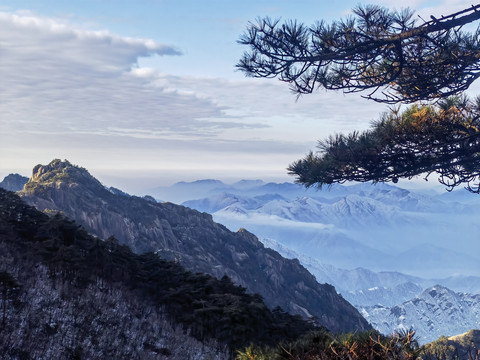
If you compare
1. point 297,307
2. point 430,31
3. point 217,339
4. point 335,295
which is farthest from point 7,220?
point 335,295

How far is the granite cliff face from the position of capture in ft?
229

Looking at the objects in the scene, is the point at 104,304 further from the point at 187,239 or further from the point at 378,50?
the point at 187,239

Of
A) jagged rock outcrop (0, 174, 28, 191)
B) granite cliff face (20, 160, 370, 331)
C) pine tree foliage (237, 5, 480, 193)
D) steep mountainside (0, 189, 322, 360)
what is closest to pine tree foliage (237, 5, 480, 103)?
pine tree foliage (237, 5, 480, 193)

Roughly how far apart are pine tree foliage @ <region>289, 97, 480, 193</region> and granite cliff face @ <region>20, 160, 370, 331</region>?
49.9 meters

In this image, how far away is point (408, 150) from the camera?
1595 centimetres

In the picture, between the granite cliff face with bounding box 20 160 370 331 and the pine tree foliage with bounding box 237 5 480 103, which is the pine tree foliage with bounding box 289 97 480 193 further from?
the granite cliff face with bounding box 20 160 370 331

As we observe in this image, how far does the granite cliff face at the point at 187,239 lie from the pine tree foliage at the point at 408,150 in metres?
49.9

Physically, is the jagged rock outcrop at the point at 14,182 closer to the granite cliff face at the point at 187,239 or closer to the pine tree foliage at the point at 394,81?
the granite cliff face at the point at 187,239

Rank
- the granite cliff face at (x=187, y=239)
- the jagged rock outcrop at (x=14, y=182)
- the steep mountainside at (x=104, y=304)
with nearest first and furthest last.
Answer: the steep mountainside at (x=104, y=304) → the granite cliff face at (x=187, y=239) → the jagged rock outcrop at (x=14, y=182)

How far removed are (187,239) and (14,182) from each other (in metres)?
55.5

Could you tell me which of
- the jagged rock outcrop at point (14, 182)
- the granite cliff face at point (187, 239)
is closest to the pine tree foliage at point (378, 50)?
the granite cliff face at point (187, 239)

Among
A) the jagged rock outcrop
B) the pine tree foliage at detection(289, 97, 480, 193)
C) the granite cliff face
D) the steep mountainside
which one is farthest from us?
the jagged rock outcrop

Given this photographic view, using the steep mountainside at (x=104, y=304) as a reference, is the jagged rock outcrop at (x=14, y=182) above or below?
above

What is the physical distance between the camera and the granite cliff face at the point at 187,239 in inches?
2746
